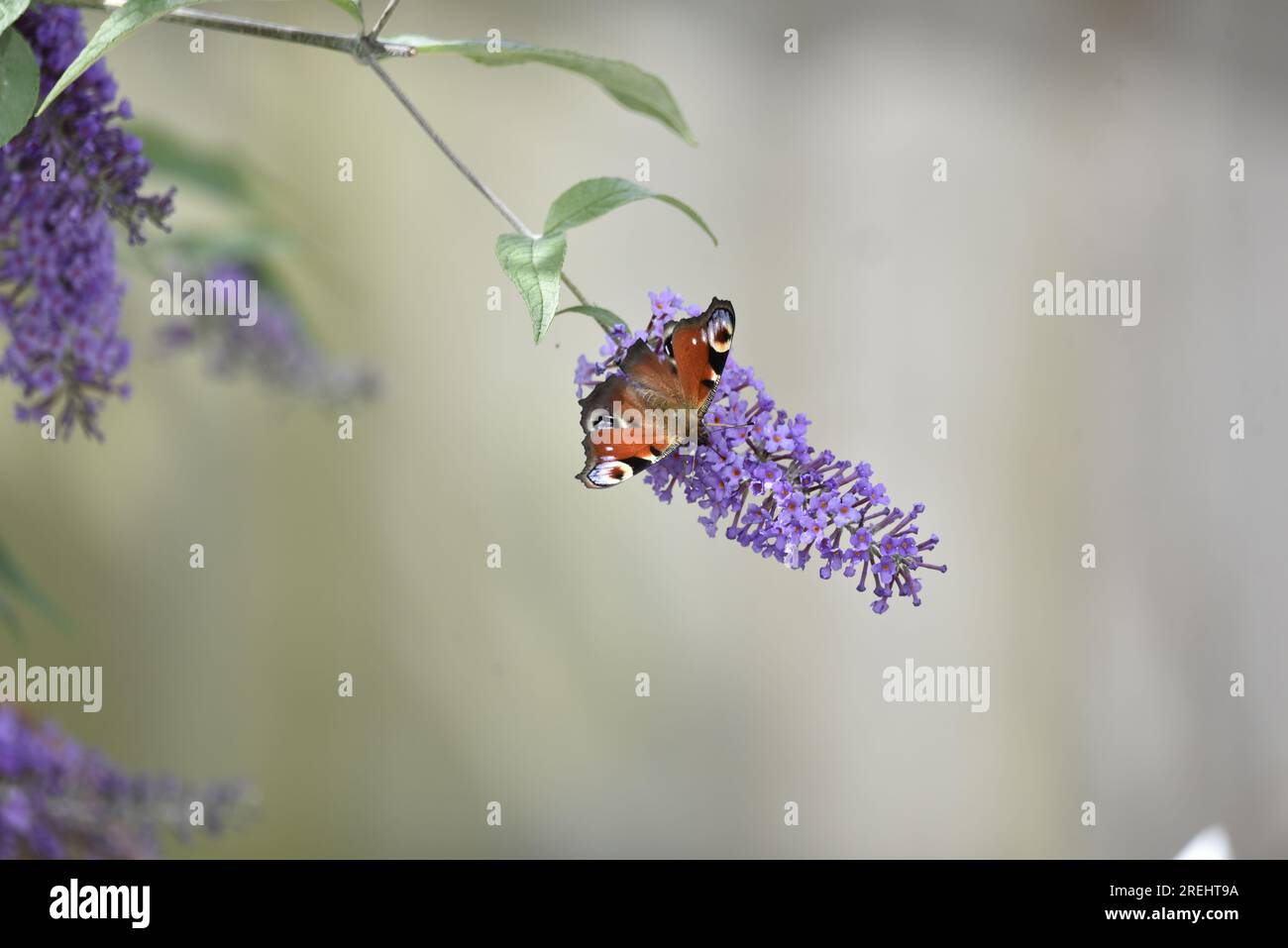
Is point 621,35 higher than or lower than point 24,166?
higher

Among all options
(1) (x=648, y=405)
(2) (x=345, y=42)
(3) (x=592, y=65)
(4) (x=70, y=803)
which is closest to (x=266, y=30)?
(2) (x=345, y=42)

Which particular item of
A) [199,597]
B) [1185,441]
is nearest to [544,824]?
[199,597]

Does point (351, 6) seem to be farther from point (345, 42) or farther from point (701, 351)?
point (701, 351)

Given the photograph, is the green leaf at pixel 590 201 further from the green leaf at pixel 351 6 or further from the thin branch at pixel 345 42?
the green leaf at pixel 351 6

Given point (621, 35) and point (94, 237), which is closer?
point (94, 237)

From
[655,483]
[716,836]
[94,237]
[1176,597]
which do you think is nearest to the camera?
[655,483]

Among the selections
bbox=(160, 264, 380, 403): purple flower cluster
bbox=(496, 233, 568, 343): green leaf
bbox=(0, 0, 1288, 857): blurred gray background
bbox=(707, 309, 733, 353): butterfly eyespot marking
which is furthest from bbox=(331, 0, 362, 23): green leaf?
bbox=(0, 0, 1288, 857): blurred gray background
